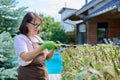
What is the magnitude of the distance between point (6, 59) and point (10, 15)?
947mm

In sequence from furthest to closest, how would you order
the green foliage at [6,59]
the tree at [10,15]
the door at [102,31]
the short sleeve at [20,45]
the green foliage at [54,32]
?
the green foliage at [54,32] < the door at [102,31] < the tree at [10,15] < the green foliage at [6,59] < the short sleeve at [20,45]

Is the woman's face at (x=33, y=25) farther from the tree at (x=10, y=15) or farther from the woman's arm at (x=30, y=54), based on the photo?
the tree at (x=10, y=15)

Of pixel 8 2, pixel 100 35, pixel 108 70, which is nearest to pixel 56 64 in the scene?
pixel 100 35

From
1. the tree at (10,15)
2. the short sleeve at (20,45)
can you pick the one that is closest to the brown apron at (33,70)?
the short sleeve at (20,45)

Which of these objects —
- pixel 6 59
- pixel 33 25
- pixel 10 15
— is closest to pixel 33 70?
pixel 33 25

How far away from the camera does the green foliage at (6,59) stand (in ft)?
17.5

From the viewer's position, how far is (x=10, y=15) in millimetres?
5953

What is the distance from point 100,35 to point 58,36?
8.07 metres

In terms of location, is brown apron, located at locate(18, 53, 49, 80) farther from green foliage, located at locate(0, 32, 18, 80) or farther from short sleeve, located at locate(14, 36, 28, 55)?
green foliage, located at locate(0, 32, 18, 80)

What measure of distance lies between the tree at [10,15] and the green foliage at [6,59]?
48 centimetres

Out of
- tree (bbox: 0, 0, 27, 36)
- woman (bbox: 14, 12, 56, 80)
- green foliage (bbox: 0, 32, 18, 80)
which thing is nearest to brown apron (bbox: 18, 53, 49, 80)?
woman (bbox: 14, 12, 56, 80)

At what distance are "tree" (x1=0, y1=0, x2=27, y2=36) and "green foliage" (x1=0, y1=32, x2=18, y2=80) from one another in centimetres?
48

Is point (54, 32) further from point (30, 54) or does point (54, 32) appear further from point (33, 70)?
point (30, 54)

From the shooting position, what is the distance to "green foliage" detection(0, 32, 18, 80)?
17.5 feet
